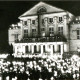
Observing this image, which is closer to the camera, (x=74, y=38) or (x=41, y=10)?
(x=74, y=38)

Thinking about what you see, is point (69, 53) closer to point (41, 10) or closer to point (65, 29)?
point (65, 29)

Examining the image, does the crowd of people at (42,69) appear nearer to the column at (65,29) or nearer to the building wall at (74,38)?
the building wall at (74,38)

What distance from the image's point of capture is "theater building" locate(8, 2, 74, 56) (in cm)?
405

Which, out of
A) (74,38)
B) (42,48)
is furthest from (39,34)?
(74,38)

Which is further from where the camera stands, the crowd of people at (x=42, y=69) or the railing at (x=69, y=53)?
the railing at (x=69, y=53)

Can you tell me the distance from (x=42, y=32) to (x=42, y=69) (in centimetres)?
53

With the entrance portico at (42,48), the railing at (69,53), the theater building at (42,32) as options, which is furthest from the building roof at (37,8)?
the railing at (69,53)

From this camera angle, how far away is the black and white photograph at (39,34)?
13.0 feet

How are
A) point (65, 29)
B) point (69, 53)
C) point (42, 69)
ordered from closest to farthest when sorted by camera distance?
point (42, 69), point (69, 53), point (65, 29)

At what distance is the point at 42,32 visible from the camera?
13.3 feet

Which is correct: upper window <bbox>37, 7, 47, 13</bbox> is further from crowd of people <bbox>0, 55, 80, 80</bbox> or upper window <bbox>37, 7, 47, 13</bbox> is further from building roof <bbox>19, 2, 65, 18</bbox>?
crowd of people <bbox>0, 55, 80, 80</bbox>

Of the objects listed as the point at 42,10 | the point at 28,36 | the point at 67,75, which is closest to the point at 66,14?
the point at 42,10

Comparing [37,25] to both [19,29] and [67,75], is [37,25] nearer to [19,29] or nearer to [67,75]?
[19,29]

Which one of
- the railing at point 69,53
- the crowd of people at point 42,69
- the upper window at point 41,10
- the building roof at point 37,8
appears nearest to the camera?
the crowd of people at point 42,69
